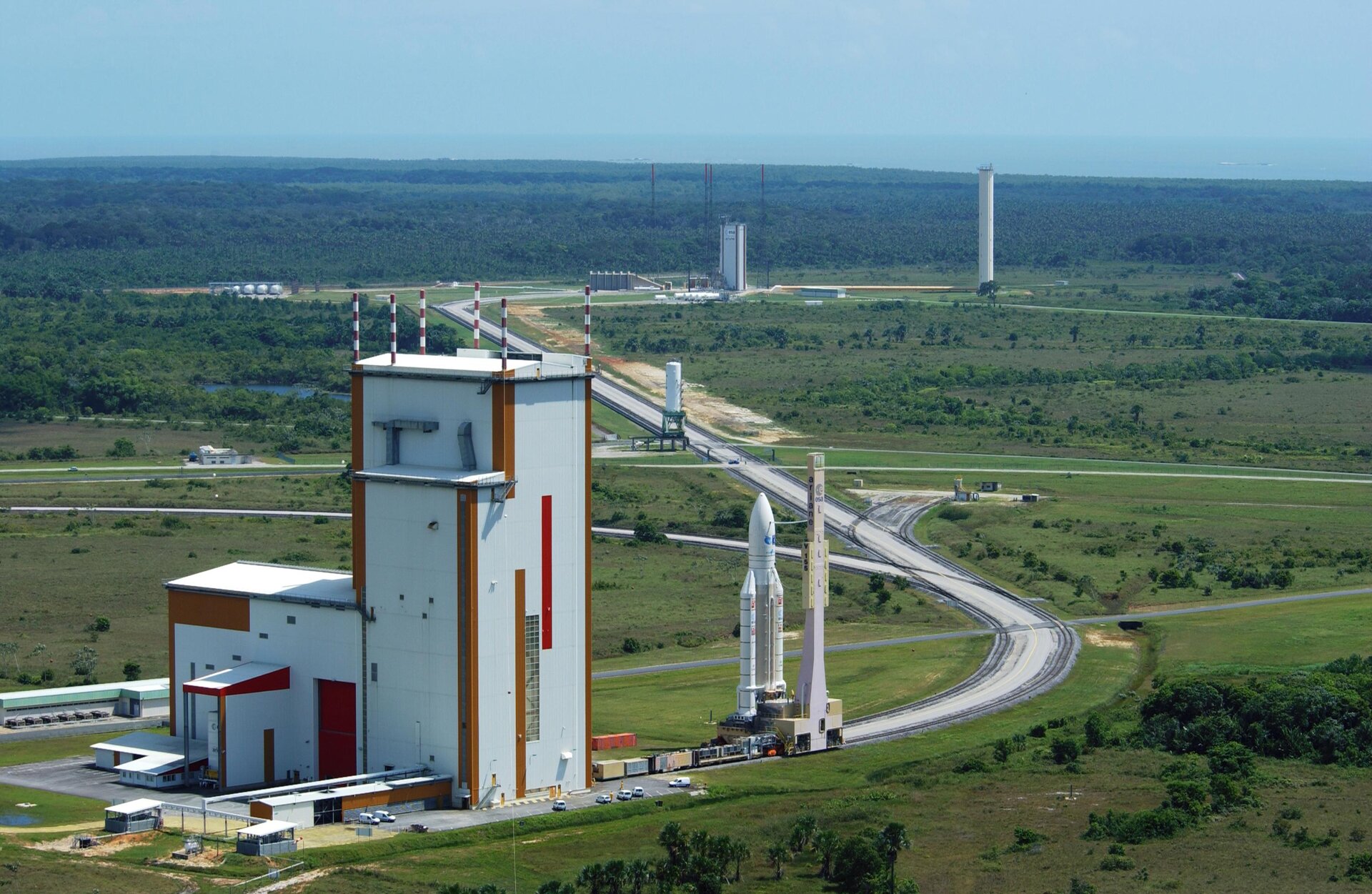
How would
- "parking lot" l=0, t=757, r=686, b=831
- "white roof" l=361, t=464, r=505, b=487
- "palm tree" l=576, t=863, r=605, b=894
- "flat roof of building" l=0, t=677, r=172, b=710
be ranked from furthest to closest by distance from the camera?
1. "flat roof of building" l=0, t=677, r=172, b=710
2. "white roof" l=361, t=464, r=505, b=487
3. "parking lot" l=0, t=757, r=686, b=831
4. "palm tree" l=576, t=863, r=605, b=894

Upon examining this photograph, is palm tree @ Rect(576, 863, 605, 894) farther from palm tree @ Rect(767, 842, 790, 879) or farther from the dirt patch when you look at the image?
the dirt patch

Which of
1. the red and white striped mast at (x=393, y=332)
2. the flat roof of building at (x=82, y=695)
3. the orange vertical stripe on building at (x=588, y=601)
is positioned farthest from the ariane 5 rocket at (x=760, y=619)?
the flat roof of building at (x=82, y=695)

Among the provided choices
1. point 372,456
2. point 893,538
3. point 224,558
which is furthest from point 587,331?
point 893,538

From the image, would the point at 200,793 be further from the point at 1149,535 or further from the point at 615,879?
the point at 1149,535

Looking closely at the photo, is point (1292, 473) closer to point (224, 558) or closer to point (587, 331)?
point (224, 558)

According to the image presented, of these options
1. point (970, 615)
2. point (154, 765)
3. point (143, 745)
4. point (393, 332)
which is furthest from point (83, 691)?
point (970, 615)

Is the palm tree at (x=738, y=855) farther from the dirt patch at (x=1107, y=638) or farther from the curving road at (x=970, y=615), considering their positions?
the dirt patch at (x=1107, y=638)

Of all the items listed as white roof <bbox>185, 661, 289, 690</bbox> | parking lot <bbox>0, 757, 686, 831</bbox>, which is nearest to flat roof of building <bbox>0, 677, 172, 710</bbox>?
parking lot <bbox>0, 757, 686, 831</bbox>
